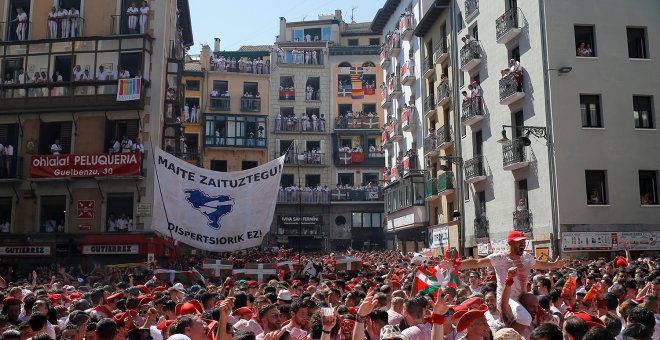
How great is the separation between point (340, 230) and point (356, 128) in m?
8.74

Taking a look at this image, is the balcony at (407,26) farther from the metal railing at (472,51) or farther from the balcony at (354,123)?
the balcony at (354,123)

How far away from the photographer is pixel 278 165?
738 inches

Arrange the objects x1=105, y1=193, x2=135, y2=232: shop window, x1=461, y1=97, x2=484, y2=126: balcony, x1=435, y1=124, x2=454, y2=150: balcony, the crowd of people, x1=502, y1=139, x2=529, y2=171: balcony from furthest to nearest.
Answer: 1. x1=435, y1=124, x2=454, y2=150: balcony
2. x1=105, y1=193, x2=135, y2=232: shop window
3. x1=461, y1=97, x2=484, y2=126: balcony
4. x1=502, y1=139, x2=529, y2=171: balcony
5. the crowd of people

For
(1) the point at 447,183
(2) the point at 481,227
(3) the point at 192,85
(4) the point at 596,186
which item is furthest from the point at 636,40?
(3) the point at 192,85

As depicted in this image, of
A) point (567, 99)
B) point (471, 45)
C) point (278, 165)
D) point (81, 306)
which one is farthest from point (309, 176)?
point (81, 306)

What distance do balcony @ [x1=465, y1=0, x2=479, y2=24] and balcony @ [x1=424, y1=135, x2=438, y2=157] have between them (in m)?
7.19

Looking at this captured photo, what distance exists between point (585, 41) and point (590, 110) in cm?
266

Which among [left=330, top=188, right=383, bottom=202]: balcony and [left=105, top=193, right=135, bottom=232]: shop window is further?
Answer: [left=330, top=188, right=383, bottom=202]: balcony

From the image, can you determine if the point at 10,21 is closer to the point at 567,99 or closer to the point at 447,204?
the point at 447,204

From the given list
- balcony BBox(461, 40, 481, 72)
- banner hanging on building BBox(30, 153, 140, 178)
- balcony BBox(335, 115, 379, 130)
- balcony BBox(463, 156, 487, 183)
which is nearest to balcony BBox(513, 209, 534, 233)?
balcony BBox(463, 156, 487, 183)

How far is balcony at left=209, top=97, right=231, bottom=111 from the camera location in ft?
177

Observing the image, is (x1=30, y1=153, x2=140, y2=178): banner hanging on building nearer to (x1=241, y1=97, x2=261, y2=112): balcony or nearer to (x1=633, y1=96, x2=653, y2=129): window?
(x1=633, y1=96, x2=653, y2=129): window

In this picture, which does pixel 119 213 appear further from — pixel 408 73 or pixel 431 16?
pixel 408 73

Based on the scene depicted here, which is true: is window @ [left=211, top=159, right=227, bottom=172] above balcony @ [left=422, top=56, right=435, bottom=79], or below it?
below
